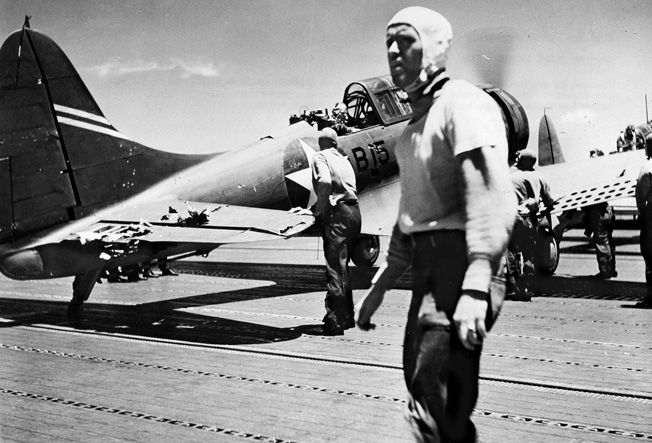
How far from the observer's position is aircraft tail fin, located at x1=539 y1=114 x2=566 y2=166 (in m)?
17.7

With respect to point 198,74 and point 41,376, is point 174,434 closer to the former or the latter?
point 41,376

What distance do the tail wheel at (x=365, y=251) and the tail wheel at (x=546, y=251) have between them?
2735 millimetres

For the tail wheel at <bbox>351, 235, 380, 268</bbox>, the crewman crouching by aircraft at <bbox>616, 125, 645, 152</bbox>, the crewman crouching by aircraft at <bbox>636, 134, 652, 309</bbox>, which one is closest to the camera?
the crewman crouching by aircraft at <bbox>636, 134, 652, 309</bbox>

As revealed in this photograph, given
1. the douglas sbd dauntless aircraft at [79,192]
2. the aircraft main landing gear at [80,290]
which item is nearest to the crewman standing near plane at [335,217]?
the douglas sbd dauntless aircraft at [79,192]

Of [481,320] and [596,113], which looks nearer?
[481,320]

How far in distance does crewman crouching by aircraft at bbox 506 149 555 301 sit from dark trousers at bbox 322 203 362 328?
8.26 ft

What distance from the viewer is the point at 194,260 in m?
15.3

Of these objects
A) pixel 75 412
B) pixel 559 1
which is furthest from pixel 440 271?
pixel 75 412

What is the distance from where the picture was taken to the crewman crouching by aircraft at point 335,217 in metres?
6.53

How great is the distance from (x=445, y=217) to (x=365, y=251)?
979 centimetres

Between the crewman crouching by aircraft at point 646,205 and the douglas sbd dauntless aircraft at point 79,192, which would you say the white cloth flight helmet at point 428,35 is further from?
the crewman crouching by aircraft at point 646,205

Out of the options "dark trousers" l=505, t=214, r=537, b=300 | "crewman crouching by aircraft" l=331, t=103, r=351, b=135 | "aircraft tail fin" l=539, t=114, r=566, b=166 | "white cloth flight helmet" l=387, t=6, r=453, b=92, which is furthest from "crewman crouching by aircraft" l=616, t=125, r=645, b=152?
"white cloth flight helmet" l=387, t=6, r=453, b=92

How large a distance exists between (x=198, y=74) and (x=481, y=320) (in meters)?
7.36

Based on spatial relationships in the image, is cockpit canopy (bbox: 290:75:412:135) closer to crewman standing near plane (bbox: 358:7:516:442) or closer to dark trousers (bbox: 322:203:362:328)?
dark trousers (bbox: 322:203:362:328)
